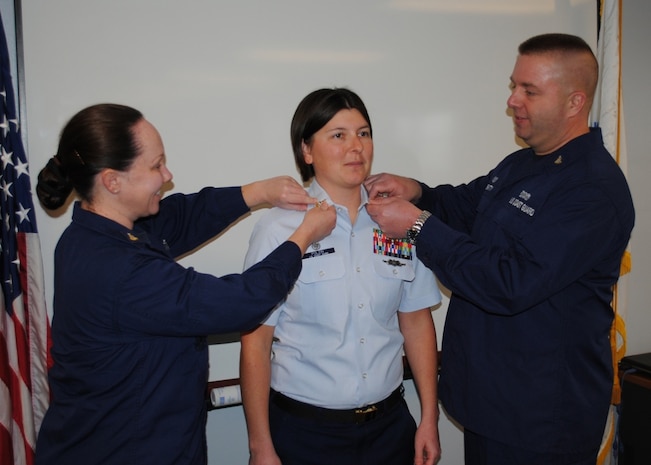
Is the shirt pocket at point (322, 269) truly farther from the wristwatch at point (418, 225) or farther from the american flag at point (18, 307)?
the american flag at point (18, 307)

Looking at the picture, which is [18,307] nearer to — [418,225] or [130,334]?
[130,334]

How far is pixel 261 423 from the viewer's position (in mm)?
1632

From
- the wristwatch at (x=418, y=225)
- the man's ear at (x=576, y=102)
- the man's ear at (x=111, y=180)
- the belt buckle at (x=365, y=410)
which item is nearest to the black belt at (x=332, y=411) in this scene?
the belt buckle at (x=365, y=410)

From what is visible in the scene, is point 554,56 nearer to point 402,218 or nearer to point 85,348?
point 402,218

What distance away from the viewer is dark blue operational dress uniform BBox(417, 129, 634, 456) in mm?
1562

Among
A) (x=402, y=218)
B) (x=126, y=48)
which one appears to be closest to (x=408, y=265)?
(x=402, y=218)

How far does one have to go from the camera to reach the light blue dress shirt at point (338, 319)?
1.65m

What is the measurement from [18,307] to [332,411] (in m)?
1.15

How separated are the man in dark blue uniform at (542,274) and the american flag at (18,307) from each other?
1.24m

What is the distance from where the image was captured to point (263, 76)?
2.12 m

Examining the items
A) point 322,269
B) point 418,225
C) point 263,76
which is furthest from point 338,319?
point 263,76

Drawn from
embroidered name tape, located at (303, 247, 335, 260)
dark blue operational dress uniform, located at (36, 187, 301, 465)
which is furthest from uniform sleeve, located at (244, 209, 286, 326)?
dark blue operational dress uniform, located at (36, 187, 301, 465)

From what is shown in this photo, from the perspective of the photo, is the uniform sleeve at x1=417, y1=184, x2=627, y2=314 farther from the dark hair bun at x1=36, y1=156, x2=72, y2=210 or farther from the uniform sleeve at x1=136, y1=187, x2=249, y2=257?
the dark hair bun at x1=36, y1=156, x2=72, y2=210

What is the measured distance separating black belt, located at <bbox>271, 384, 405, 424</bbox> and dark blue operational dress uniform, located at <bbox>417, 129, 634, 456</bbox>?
0.34 meters
